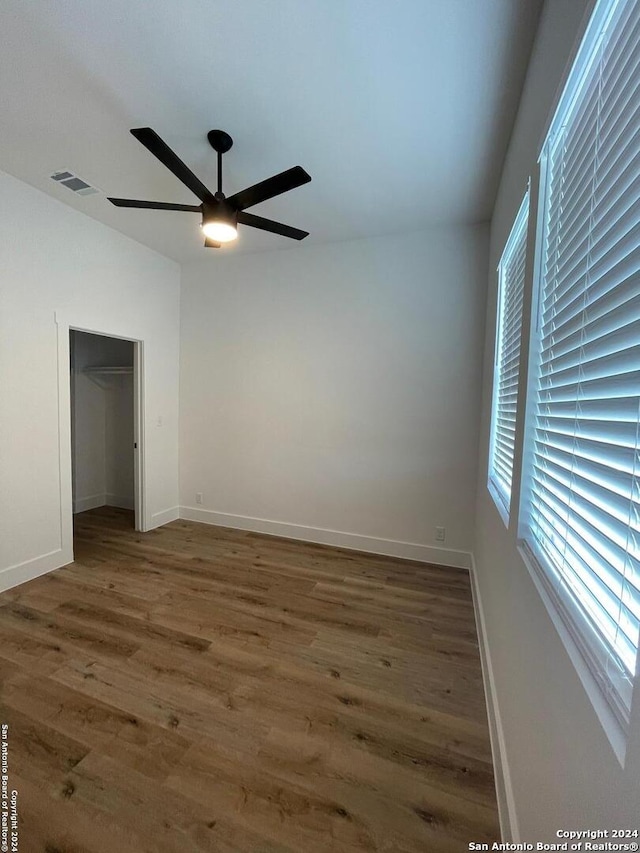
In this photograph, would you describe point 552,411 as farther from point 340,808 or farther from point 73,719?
point 73,719

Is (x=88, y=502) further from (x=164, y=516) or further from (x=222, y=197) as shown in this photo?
(x=222, y=197)

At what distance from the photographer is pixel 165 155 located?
169cm

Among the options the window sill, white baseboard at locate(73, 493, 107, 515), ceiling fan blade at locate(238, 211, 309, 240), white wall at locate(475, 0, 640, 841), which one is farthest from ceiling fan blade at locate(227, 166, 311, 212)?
white baseboard at locate(73, 493, 107, 515)

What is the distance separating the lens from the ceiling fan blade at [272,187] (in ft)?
5.80

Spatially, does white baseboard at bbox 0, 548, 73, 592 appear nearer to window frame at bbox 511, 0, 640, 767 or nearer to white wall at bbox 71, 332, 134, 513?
white wall at bbox 71, 332, 134, 513

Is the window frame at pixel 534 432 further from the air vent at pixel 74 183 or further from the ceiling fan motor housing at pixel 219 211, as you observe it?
the air vent at pixel 74 183

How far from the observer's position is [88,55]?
1.67 metres

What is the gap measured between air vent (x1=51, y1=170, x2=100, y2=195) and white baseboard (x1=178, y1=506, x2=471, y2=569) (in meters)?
3.32

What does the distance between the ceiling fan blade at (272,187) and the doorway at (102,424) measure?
10.9ft

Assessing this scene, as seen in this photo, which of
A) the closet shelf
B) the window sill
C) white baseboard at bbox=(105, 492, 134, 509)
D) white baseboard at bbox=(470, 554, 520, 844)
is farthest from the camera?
white baseboard at bbox=(105, 492, 134, 509)

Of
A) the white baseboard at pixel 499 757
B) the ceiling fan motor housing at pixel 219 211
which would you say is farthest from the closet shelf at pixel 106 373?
the white baseboard at pixel 499 757

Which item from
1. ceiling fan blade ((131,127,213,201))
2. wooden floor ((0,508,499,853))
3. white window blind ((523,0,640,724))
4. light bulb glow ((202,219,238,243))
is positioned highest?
ceiling fan blade ((131,127,213,201))

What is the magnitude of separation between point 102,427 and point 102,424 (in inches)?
1.7

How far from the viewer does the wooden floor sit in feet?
4.10
